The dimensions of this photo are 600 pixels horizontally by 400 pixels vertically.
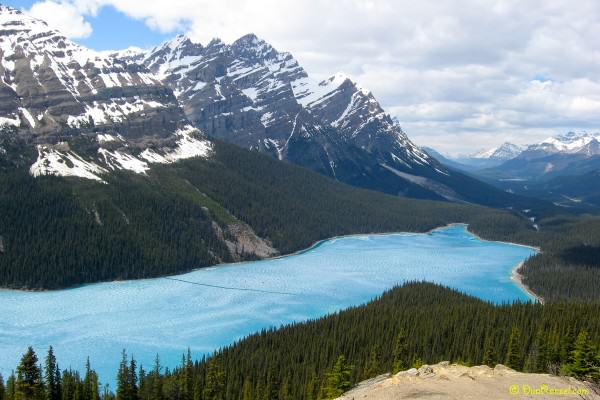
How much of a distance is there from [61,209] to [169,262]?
36941mm

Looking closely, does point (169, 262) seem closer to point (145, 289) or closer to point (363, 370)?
point (145, 289)

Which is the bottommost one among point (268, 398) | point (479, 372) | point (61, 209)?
point (268, 398)

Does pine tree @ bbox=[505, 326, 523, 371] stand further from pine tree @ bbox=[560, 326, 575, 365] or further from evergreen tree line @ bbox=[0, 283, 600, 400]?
pine tree @ bbox=[560, 326, 575, 365]

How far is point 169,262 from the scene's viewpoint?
18612 centimetres

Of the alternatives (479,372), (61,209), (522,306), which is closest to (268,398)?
(479,372)

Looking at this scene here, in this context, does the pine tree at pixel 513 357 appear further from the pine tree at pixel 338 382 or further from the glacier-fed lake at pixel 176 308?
the glacier-fed lake at pixel 176 308

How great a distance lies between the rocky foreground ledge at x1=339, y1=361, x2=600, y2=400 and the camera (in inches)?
1603

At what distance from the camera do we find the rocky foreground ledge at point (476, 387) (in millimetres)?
40719

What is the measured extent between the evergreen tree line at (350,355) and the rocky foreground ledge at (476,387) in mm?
11152

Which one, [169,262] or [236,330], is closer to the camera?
[236,330]

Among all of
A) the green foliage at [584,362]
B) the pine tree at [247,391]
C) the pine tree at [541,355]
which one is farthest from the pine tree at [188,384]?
the green foliage at [584,362]

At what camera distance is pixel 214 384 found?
7775 cm

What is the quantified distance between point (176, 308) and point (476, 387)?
108m

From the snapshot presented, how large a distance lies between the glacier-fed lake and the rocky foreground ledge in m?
65.0
